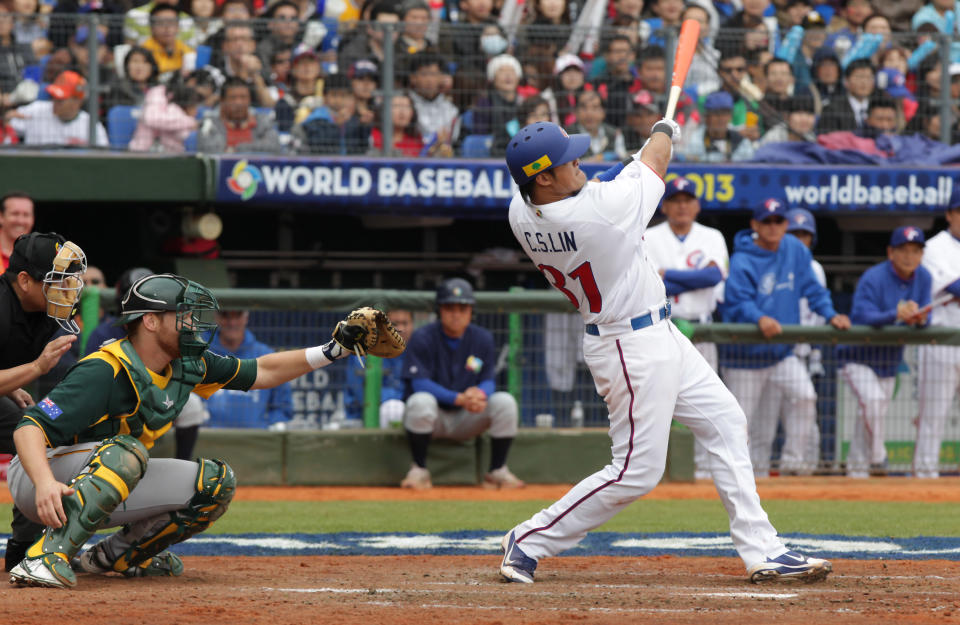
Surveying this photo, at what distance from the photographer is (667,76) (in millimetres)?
11297

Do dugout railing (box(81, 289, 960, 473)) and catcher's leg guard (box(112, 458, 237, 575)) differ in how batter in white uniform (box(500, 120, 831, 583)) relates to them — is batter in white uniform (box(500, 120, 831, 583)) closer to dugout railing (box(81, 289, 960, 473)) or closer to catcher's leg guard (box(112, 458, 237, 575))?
catcher's leg guard (box(112, 458, 237, 575))

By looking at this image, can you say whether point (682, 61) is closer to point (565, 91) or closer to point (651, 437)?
point (651, 437)

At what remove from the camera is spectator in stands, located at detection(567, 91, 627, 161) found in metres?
11.1

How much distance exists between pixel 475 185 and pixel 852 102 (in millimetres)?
3453

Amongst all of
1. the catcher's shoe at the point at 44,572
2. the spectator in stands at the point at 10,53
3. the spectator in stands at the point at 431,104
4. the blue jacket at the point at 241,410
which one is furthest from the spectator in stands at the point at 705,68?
the catcher's shoe at the point at 44,572

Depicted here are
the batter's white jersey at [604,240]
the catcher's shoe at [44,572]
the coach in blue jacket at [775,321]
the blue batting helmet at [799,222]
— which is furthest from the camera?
the blue batting helmet at [799,222]

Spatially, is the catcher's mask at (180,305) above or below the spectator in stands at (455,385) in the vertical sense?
above

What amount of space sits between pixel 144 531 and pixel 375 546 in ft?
5.14

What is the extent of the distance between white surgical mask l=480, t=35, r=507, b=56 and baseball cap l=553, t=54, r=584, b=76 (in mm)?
464

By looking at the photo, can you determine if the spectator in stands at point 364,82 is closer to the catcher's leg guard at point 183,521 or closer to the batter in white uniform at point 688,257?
the batter in white uniform at point 688,257

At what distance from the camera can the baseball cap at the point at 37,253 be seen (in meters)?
5.18

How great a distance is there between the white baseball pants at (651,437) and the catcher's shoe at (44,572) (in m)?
1.64

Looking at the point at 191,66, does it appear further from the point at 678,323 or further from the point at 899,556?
the point at 899,556

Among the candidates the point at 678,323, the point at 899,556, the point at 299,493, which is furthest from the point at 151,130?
the point at 899,556
